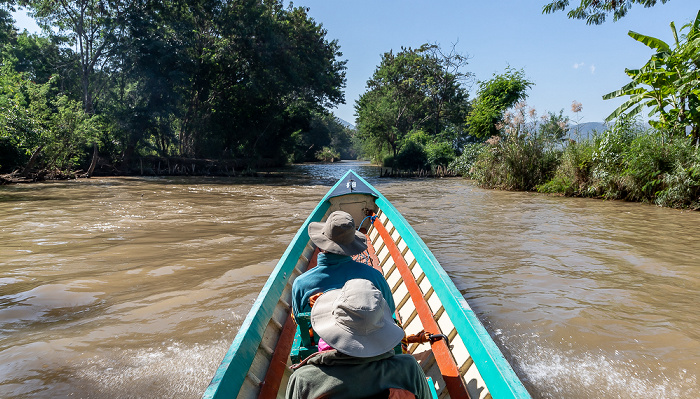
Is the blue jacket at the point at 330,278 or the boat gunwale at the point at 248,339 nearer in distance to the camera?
the boat gunwale at the point at 248,339

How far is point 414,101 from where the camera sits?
119ft

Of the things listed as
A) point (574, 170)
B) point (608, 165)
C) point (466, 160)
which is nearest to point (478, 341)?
point (608, 165)

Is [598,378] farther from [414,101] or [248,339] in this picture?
[414,101]

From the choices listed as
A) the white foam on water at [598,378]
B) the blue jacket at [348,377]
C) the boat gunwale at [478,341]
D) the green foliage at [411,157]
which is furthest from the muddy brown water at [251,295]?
the green foliage at [411,157]

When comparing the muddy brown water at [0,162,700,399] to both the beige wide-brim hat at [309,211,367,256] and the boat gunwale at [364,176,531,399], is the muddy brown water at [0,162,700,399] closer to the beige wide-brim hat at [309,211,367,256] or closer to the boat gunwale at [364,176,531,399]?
the boat gunwale at [364,176,531,399]

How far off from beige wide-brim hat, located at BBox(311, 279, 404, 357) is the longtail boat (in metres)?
0.69

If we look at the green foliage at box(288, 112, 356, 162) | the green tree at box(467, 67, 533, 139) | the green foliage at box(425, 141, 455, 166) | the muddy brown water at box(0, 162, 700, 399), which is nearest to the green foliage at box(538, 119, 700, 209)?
the muddy brown water at box(0, 162, 700, 399)

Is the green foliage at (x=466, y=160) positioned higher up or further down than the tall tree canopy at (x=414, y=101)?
further down

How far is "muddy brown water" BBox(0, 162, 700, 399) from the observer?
3.17 m

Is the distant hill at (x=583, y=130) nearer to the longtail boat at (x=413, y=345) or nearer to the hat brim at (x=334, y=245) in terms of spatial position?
the longtail boat at (x=413, y=345)

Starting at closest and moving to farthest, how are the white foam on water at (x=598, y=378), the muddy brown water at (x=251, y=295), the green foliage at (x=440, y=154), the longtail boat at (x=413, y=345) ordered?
the longtail boat at (x=413, y=345), the white foam on water at (x=598, y=378), the muddy brown water at (x=251, y=295), the green foliage at (x=440, y=154)

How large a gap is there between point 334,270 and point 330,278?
2.2 inches

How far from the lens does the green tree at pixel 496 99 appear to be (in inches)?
834

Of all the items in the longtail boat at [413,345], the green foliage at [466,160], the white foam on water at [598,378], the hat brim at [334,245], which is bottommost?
the white foam on water at [598,378]
